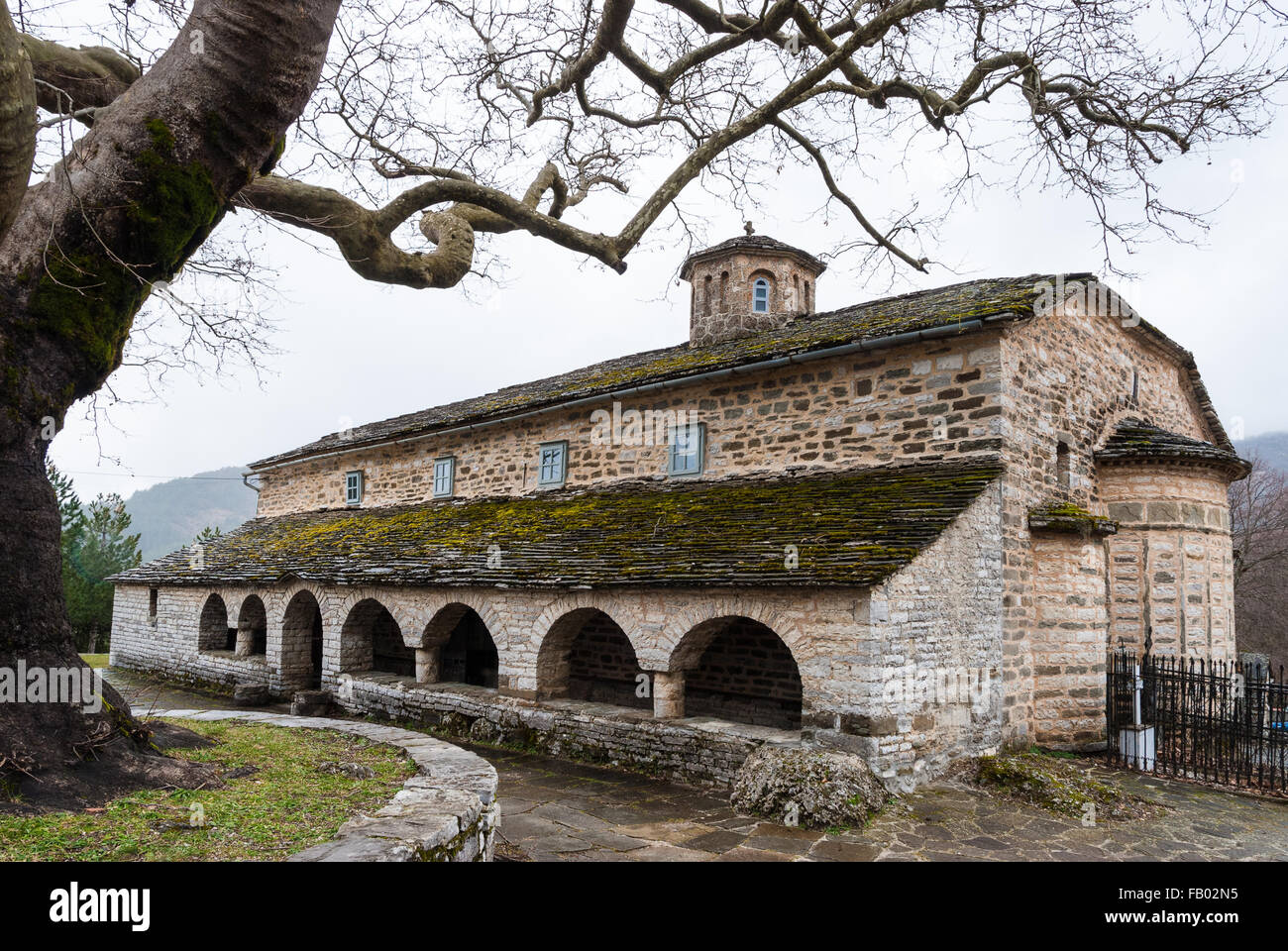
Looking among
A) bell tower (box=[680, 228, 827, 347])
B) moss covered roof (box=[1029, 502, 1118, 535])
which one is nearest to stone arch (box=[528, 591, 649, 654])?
moss covered roof (box=[1029, 502, 1118, 535])

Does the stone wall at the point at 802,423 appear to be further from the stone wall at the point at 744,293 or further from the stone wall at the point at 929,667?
the stone wall at the point at 744,293

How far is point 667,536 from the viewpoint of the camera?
387 inches

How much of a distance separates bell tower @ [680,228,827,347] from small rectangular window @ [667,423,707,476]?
10.4 ft

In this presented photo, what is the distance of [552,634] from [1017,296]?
272 inches

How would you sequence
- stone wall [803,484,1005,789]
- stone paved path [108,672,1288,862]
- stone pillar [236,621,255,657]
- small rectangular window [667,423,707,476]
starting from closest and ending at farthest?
stone paved path [108,672,1288,862]
stone wall [803,484,1005,789]
small rectangular window [667,423,707,476]
stone pillar [236,621,255,657]

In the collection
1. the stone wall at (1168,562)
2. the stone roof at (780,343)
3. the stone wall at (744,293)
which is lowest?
the stone wall at (1168,562)

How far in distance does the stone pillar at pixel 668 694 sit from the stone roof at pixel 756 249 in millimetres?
8117

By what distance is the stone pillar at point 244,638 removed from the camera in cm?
1595

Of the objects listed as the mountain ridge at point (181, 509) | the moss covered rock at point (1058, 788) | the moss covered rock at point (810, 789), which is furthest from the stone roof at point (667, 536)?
the mountain ridge at point (181, 509)

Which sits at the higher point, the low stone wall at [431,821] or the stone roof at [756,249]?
the stone roof at [756,249]

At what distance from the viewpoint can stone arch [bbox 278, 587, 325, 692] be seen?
14.4 metres

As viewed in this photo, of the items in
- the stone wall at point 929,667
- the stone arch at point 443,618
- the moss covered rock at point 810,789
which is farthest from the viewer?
the stone arch at point 443,618

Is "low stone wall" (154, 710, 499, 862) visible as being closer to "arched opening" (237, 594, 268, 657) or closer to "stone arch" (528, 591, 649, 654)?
"stone arch" (528, 591, 649, 654)
